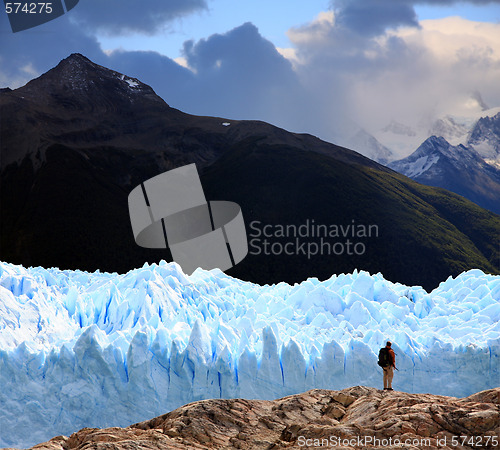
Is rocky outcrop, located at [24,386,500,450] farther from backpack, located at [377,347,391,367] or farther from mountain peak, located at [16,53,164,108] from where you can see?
mountain peak, located at [16,53,164,108]

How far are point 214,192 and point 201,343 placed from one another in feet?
271

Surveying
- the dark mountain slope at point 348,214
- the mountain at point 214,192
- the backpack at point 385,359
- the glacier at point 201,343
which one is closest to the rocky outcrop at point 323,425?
the backpack at point 385,359

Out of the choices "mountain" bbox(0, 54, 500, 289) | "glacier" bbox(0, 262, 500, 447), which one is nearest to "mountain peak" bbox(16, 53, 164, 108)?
"mountain" bbox(0, 54, 500, 289)

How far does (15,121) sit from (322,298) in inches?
→ 3816

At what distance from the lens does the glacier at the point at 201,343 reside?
24.2 metres

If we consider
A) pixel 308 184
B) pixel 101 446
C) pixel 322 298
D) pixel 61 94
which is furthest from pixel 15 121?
pixel 101 446

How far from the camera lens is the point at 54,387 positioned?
949 inches

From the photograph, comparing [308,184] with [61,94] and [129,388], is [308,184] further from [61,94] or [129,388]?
[129,388]

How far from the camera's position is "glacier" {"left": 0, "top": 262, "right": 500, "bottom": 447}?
2423cm

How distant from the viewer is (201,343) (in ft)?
82.5

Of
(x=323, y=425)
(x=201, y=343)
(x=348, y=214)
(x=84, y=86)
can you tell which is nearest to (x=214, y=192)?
(x=348, y=214)

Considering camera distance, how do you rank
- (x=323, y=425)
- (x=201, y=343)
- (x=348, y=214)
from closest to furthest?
1. (x=323, y=425)
2. (x=201, y=343)
3. (x=348, y=214)

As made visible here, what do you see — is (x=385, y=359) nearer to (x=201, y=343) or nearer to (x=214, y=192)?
(x=201, y=343)

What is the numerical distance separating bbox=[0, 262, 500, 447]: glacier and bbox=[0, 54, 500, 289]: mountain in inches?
2104
